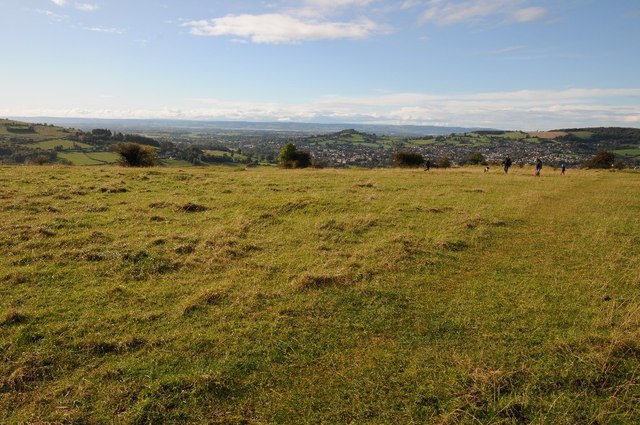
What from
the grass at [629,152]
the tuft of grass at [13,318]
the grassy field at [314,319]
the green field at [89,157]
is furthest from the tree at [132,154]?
the grass at [629,152]

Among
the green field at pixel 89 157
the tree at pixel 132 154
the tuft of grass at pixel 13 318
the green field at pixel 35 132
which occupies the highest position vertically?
the green field at pixel 35 132

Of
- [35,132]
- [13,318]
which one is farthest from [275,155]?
[13,318]

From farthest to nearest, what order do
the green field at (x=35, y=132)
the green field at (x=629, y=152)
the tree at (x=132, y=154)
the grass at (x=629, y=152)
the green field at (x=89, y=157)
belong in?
the green field at (x=629, y=152), the grass at (x=629, y=152), the green field at (x=35, y=132), the green field at (x=89, y=157), the tree at (x=132, y=154)

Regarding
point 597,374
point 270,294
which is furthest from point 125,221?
point 597,374

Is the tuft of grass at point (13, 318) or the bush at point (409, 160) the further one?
the bush at point (409, 160)

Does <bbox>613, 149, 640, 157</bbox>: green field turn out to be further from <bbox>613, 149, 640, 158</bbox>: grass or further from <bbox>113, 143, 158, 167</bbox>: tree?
<bbox>113, 143, 158, 167</bbox>: tree

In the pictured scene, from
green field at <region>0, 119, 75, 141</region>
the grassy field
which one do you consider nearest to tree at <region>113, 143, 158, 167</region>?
the grassy field

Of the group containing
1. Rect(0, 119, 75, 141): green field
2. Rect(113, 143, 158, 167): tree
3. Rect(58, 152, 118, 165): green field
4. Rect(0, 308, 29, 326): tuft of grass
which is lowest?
Rect(0, 308, 29, 326): tuft of grass

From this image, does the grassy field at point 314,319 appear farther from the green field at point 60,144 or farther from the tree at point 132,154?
the green field at point 60,144

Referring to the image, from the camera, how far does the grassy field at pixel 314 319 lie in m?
6.69

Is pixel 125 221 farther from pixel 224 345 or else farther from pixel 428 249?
pixel 428 249

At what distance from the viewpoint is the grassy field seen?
263 inches

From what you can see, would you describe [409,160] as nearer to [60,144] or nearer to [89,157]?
[89,157]

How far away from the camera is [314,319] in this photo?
9.38 meters
